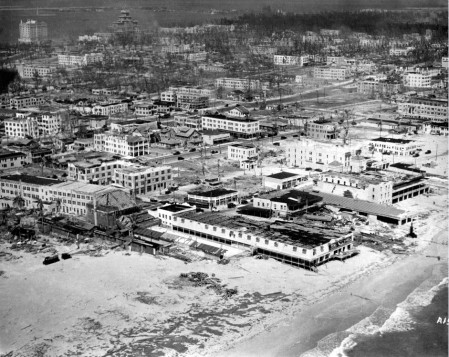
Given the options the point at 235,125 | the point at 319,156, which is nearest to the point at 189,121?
the point at 235,125

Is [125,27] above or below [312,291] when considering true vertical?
above

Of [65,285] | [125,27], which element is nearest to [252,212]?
[65,285]

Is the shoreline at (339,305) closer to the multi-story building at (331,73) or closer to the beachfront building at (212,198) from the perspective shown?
the beachfront building at (212,198)

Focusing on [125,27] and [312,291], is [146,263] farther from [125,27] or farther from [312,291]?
[125,27]

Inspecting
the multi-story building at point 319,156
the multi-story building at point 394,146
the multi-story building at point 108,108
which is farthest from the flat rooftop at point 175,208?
the multi-story building at point 108,108

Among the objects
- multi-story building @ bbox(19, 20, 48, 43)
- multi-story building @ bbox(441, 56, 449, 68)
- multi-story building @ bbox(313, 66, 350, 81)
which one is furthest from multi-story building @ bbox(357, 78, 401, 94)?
multi-story building @ bbox(19, 20, 48, 43)

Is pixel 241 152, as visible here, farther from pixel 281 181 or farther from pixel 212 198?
pixel 212 198
